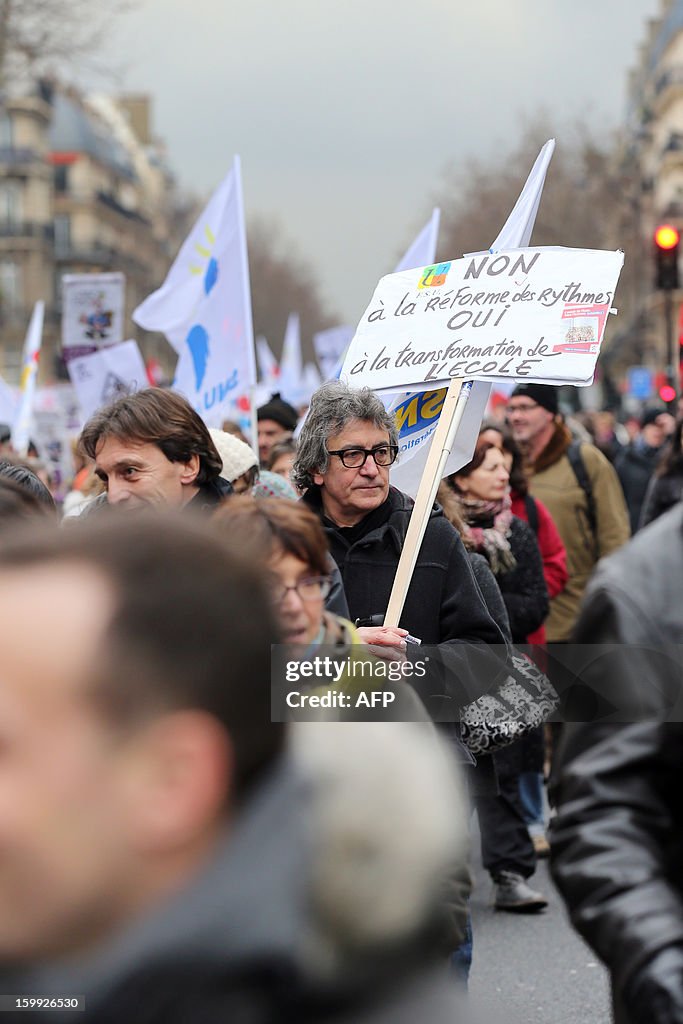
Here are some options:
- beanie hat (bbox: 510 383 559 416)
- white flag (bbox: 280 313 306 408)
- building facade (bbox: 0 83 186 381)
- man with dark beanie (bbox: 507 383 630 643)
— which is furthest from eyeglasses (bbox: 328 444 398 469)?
building facade (bbox: 0 83 186 381)

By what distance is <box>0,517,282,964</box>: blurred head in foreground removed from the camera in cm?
116

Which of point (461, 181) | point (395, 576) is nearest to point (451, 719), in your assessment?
point (395, 576)

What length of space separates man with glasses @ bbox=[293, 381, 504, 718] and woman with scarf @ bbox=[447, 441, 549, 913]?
213cm

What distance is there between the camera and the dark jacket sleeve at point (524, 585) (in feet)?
20.4

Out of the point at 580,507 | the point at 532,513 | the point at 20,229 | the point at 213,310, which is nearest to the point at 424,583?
the point at 532,513

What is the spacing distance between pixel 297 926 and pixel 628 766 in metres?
0.67

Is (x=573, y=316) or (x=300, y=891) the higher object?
(x=573, y=316)

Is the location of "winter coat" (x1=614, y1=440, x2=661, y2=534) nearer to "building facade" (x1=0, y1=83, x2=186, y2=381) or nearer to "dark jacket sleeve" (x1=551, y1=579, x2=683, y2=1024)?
"dark jacket sleeve" (x1=551, y1=579, x2=683, y2=1024)

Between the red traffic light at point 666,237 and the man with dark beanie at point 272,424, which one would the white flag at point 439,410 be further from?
the red traffic light at point 666,237

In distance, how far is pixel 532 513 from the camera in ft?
22.5

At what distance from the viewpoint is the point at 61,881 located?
1157 mm

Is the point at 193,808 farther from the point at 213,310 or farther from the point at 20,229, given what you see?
the point at 20,229

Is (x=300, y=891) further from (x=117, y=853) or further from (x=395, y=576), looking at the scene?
(x=395, y=576)

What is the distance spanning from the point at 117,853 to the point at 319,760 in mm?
168
